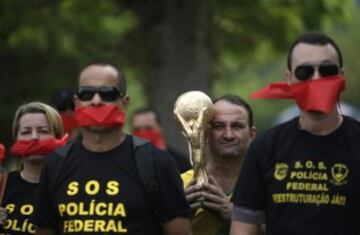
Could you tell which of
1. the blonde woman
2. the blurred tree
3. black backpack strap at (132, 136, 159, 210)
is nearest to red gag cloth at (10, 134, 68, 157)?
the blonde woman

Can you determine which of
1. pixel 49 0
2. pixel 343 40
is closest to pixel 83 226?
pixel 49 0

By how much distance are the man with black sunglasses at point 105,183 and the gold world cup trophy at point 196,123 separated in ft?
2.31

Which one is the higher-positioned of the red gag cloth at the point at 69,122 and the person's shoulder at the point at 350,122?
the person's shoulder at the point at 350,122

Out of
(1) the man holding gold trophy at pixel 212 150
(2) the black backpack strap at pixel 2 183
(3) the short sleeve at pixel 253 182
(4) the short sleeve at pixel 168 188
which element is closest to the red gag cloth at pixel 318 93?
(3) the short sleeve at pixel 253 182

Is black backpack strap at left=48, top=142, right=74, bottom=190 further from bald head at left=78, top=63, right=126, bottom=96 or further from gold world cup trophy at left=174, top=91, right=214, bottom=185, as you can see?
gold world cup trophy at left=174, top=91, right=214, bottom=185

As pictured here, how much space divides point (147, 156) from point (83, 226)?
1.70 ft

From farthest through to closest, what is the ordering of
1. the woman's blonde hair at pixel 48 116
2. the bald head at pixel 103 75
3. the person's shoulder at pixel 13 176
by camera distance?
1. the woman's blonde hair at pixel 48 116
2. the person's shoulder at pixel 13 176
3. the bald head at pixel 103 75

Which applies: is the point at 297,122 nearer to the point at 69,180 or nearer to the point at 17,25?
the point at 69,180

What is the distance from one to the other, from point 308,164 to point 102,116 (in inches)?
46.7

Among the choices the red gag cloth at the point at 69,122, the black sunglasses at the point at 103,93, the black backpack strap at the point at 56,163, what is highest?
the black sunglasses at the point at 103,93

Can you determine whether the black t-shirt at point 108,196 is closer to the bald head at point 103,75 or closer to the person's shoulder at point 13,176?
the bald head at point 103,75

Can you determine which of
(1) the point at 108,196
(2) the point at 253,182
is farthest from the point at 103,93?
(2) the point at 253,182

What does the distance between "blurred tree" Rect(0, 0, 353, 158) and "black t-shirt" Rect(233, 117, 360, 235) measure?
8.49m

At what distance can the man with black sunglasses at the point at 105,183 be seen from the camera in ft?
21.0
